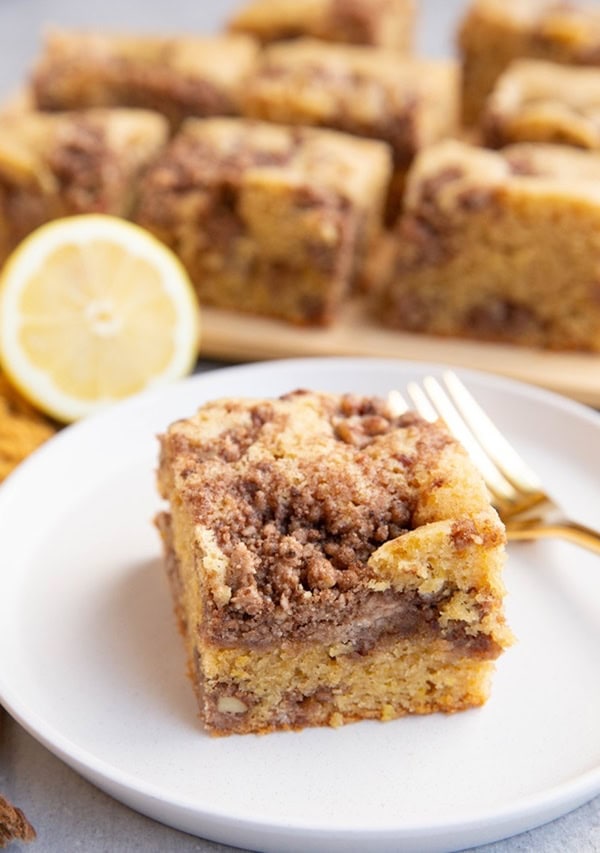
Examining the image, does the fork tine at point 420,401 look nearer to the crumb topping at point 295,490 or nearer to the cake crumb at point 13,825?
the crumb topping at point 295,490

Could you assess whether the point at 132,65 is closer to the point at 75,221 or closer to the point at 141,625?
the point at 75,221

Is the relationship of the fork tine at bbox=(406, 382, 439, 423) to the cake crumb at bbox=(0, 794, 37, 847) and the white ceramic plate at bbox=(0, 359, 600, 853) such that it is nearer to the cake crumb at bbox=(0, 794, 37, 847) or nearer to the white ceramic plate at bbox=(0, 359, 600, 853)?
the white ceramic plate at bbox=(0, 359, 600, 853)

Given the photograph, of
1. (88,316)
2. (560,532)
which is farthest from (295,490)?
(88,316)

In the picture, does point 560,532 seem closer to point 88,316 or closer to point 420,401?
point 420,401

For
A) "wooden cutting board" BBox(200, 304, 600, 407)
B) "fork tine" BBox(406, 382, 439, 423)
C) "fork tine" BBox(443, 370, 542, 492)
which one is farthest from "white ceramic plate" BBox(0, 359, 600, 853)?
"wooden cutting board" BBox(200, 304, 600, 407)

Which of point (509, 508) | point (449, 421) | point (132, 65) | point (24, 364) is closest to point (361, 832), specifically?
point (509, 508)

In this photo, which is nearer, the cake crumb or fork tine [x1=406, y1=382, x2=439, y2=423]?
the cake crumb

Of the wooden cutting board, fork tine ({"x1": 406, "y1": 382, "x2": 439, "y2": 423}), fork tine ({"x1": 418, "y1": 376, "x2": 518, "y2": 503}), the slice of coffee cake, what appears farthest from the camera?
the wooden cutting board
